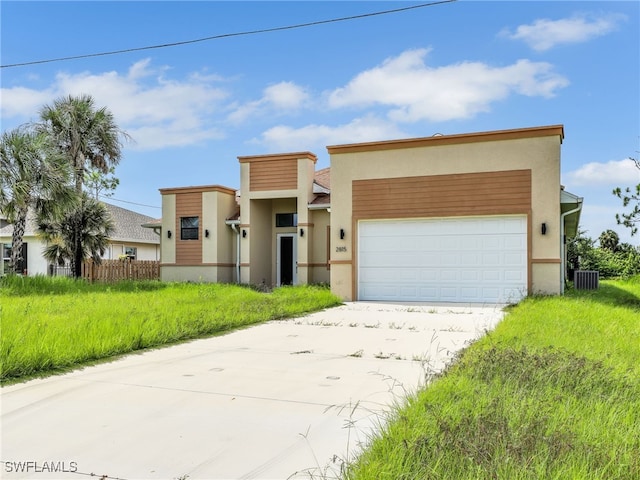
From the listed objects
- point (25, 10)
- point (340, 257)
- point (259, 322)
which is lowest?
point (259, 322)

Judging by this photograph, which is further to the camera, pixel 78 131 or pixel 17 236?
pixel 78 131

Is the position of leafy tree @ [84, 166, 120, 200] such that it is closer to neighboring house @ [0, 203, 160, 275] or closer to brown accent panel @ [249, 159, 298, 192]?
neighboring house @ [0, 203, 160, 275]

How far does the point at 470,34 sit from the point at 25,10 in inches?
433

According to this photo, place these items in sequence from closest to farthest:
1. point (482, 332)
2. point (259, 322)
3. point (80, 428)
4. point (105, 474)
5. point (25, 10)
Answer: point (105, 474) < point (80, 428) < point (482, 332) < point (259, 322) < point (25, 10)

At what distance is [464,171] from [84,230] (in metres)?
14.8

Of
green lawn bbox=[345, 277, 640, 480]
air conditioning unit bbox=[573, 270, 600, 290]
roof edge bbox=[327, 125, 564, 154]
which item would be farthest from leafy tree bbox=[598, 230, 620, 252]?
green lawn bbox=[345, 277, 640, 480]

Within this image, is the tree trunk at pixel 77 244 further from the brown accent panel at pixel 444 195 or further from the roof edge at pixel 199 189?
the brown accent panel at pixel 444 195

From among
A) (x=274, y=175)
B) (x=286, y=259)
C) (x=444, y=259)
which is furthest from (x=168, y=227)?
(x=444, y=259)

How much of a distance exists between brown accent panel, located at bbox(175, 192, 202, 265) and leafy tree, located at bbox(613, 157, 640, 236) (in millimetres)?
15355

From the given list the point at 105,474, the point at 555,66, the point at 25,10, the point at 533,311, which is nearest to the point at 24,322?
the point at 105,474

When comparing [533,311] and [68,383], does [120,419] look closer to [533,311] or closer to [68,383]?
[68,383]

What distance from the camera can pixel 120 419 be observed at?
369 cm

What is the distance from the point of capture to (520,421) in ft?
10.6

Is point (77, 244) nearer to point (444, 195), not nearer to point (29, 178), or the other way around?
point (29, 178)
